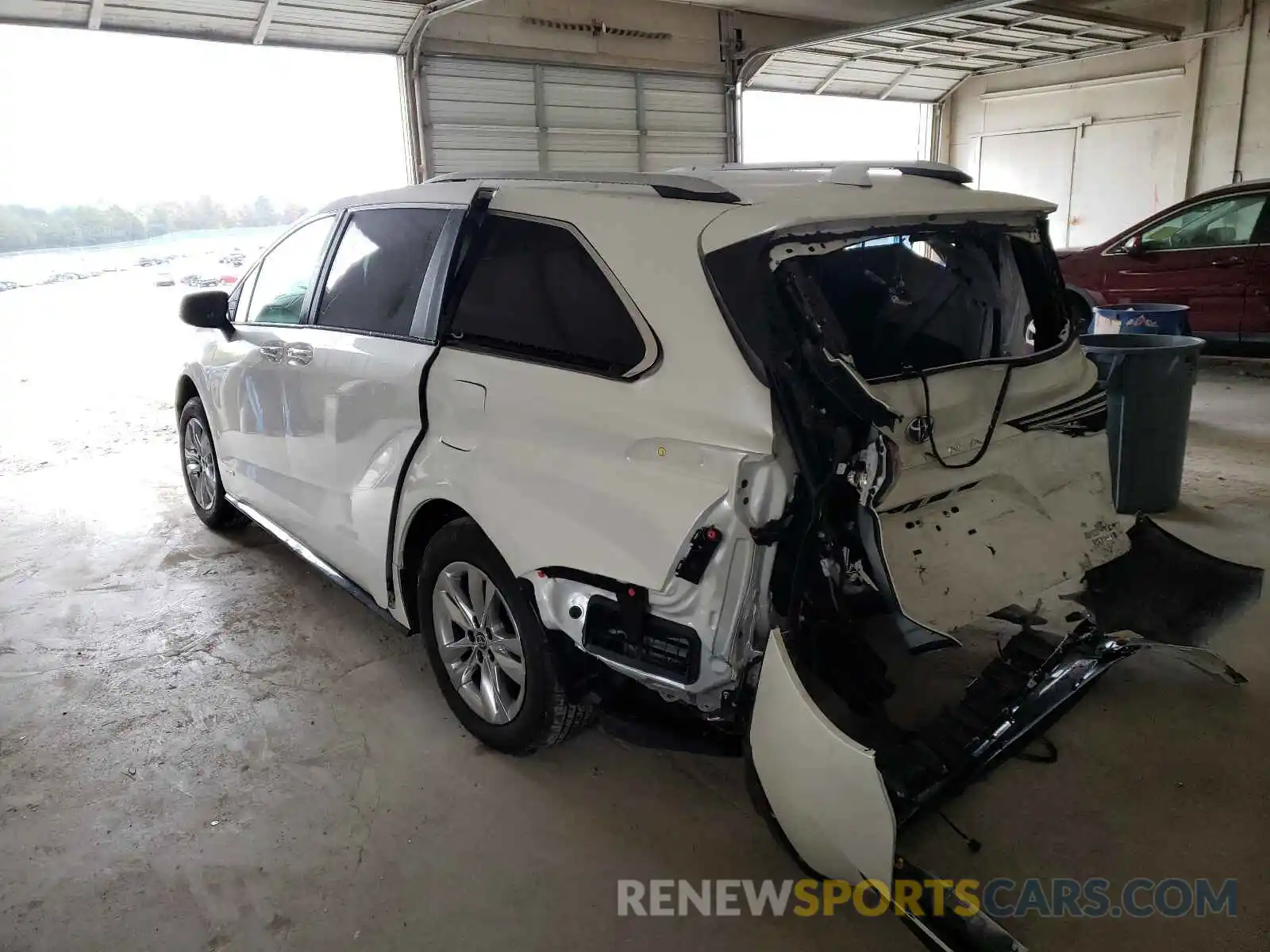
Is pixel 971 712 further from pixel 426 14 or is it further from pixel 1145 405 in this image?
pixel 426 14

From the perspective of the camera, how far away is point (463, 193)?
2664mm

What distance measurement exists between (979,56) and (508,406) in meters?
12.4

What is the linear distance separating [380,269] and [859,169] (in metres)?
1.60

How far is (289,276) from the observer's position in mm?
3594

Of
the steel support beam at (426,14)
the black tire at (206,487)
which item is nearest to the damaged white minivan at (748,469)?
the black tire at (206,487)

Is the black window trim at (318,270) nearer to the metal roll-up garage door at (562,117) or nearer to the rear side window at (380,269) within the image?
the rear side window at (380,269)

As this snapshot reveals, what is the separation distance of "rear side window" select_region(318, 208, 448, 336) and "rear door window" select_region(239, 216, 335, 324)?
21cm

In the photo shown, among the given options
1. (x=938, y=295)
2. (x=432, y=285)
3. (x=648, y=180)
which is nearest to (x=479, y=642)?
(x=432, y=285)

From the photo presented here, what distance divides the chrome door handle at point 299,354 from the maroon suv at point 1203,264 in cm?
683

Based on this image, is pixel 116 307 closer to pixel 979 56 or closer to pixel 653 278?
pixel 653 278

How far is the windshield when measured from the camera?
232 centimetres

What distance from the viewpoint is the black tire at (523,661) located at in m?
2.34

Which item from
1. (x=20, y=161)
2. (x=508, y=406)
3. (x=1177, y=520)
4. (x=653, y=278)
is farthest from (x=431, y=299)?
(x=20, y=161)

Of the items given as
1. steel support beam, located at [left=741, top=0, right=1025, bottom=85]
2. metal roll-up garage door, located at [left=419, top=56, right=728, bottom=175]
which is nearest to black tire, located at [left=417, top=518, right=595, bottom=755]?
metal roll-up garage door, located at [left=419, top=56, right=728, bottom=175]
